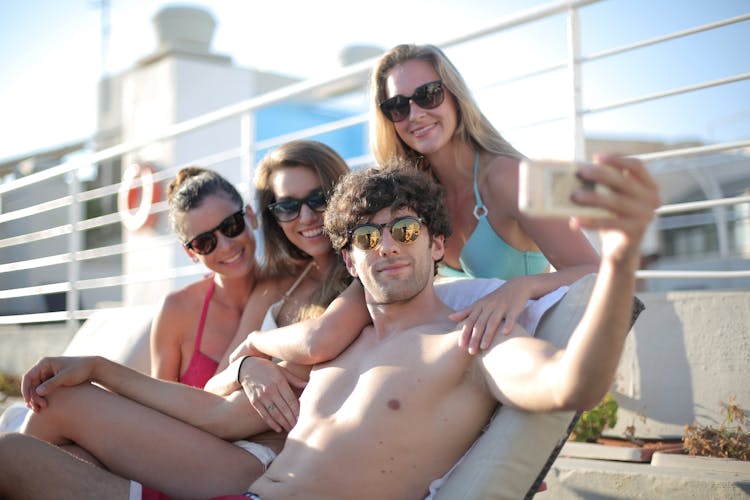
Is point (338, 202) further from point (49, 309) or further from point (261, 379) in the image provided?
point (49, 309)

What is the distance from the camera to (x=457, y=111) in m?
3.13

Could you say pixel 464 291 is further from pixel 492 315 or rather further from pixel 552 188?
pixel 552 188

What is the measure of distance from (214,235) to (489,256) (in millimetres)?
1297

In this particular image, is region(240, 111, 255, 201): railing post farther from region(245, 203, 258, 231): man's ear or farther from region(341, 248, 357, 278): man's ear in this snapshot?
region(341, 248, 357, 278): man's ear

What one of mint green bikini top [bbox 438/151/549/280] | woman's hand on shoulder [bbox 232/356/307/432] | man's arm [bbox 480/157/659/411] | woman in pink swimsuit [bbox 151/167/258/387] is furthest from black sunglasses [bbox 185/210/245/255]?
man's arm [bbox 480/157/659/411]

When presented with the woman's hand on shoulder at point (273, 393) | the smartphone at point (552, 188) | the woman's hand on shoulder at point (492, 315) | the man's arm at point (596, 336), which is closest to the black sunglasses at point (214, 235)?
the woman's hand on shoulder at point (273, 393)

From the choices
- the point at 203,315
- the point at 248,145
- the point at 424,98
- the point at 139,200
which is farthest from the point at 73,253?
the point at 139,200

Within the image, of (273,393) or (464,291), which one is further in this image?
(464,291)

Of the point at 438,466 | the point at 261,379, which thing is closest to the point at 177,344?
the point at 261,379

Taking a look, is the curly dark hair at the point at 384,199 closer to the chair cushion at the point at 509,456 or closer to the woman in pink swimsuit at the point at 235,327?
the woman in pink swimsuit at the point at 235,327

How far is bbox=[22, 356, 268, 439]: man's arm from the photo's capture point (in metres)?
2.50

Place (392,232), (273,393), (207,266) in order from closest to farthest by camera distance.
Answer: (392,232) < (273,393) < (207,266)

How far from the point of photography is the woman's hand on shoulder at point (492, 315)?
2.02 m

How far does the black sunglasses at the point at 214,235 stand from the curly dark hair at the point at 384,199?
37.2 inches
